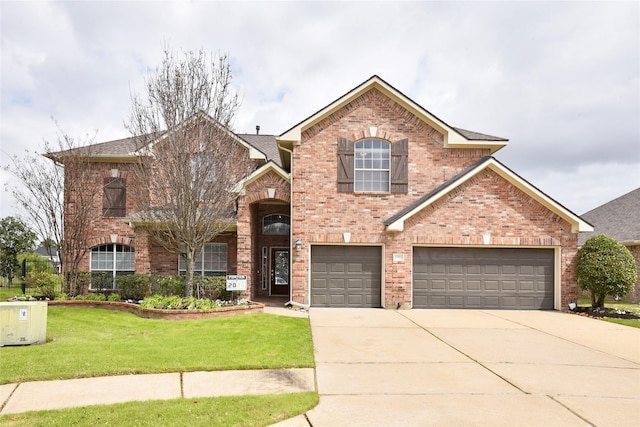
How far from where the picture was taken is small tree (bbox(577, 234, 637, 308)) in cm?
1434

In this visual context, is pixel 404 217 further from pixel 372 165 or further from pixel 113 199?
pixel 113 199

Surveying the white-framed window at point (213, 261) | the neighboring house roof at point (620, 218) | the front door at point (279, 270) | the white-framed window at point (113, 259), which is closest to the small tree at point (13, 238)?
the white-framed window at point (113, 259)

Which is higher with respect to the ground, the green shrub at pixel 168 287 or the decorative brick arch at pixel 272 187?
the decorative brick arch at pixel 272 187

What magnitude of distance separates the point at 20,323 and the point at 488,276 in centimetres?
1370

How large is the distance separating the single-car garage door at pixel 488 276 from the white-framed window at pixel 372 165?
9.01ft

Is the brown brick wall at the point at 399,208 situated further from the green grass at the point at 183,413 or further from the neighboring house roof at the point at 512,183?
the green grass at the point at 183,413

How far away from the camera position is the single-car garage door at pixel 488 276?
50.2 ft

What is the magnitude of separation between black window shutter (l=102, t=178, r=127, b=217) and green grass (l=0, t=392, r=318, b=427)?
14.2m

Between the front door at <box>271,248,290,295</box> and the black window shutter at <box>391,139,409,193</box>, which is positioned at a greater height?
the black window shutter at <box>391,139,409,193</box>

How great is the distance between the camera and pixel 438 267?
15.4m

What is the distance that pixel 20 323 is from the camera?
883 cm

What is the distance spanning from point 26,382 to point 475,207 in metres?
13.4

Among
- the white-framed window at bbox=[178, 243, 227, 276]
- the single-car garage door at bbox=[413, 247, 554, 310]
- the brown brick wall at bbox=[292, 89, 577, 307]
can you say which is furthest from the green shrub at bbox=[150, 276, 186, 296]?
the single-car garage door at bbox=[413, 247, 554, 310]

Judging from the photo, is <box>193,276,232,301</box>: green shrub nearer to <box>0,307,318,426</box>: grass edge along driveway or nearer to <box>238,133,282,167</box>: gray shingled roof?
<box>0,307,318,426</box>: grass edge along driveway
